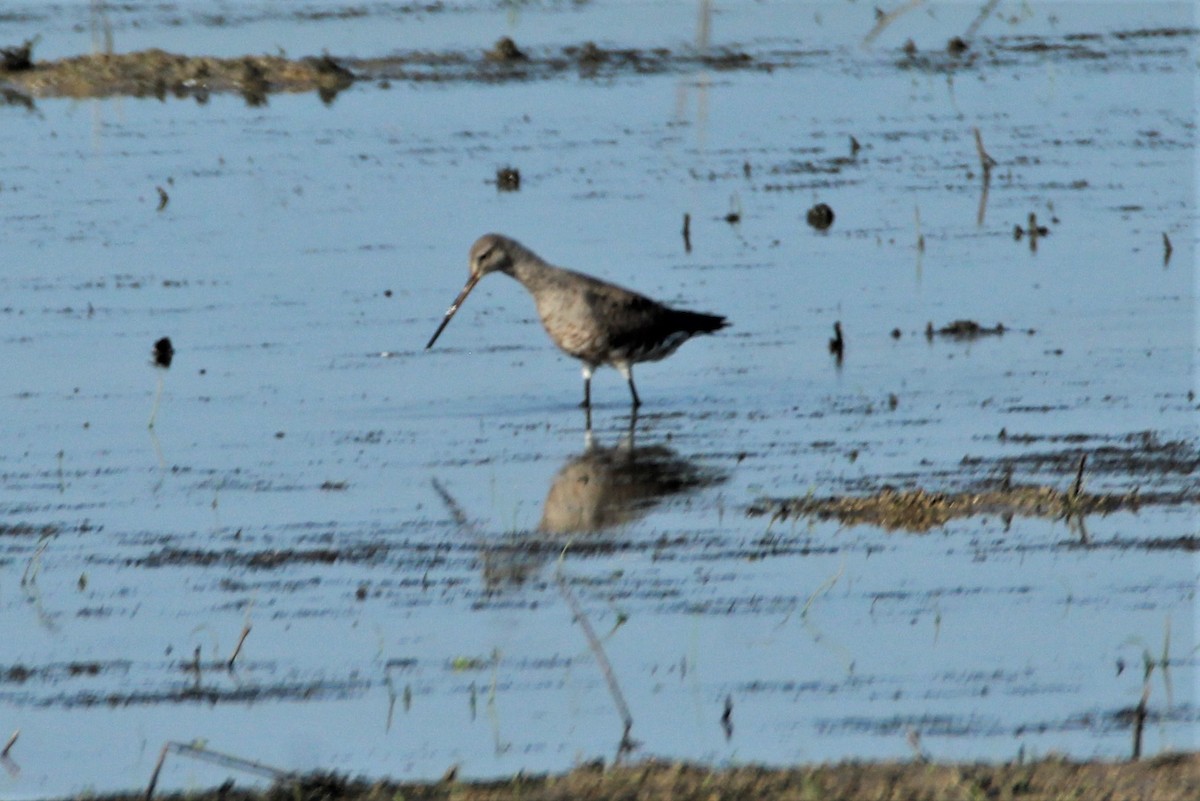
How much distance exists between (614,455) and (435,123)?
15014 mm

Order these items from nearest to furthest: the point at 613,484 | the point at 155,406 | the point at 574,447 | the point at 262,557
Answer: the point at 262,557 → the point at 613,484 → the point at 574,447 → the point at 155,406

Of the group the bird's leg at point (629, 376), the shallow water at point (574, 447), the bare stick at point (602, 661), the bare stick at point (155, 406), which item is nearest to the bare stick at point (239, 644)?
the shallow water at point (574, 447)

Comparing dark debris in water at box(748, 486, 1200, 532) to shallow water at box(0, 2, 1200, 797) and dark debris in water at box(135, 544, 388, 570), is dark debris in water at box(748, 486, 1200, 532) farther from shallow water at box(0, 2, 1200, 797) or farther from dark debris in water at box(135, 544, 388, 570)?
dark debris in water at box(135, 544, 388, 570)

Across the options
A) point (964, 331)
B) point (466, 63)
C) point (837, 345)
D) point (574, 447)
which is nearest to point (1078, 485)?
point (574, 447)

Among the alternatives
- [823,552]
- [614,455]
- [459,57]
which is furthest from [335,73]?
[823,552]

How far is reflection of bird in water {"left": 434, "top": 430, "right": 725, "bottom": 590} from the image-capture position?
9.45 m

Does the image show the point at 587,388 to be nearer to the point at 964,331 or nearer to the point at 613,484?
the point at 613,484

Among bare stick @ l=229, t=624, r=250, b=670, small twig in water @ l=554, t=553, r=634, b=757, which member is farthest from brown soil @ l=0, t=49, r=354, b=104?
bare stick @ l=229, t=624, r=250, b=670

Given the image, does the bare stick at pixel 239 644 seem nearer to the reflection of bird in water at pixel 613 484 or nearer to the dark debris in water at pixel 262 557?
the dark debris in water at pixel 262 557

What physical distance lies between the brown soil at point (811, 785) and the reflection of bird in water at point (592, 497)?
2509 millimetres

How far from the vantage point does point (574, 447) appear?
11.8 meters

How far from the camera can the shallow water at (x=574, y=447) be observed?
7.57 meters

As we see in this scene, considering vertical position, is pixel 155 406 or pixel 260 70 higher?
pixel 260 70

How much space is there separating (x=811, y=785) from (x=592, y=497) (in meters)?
4.45
